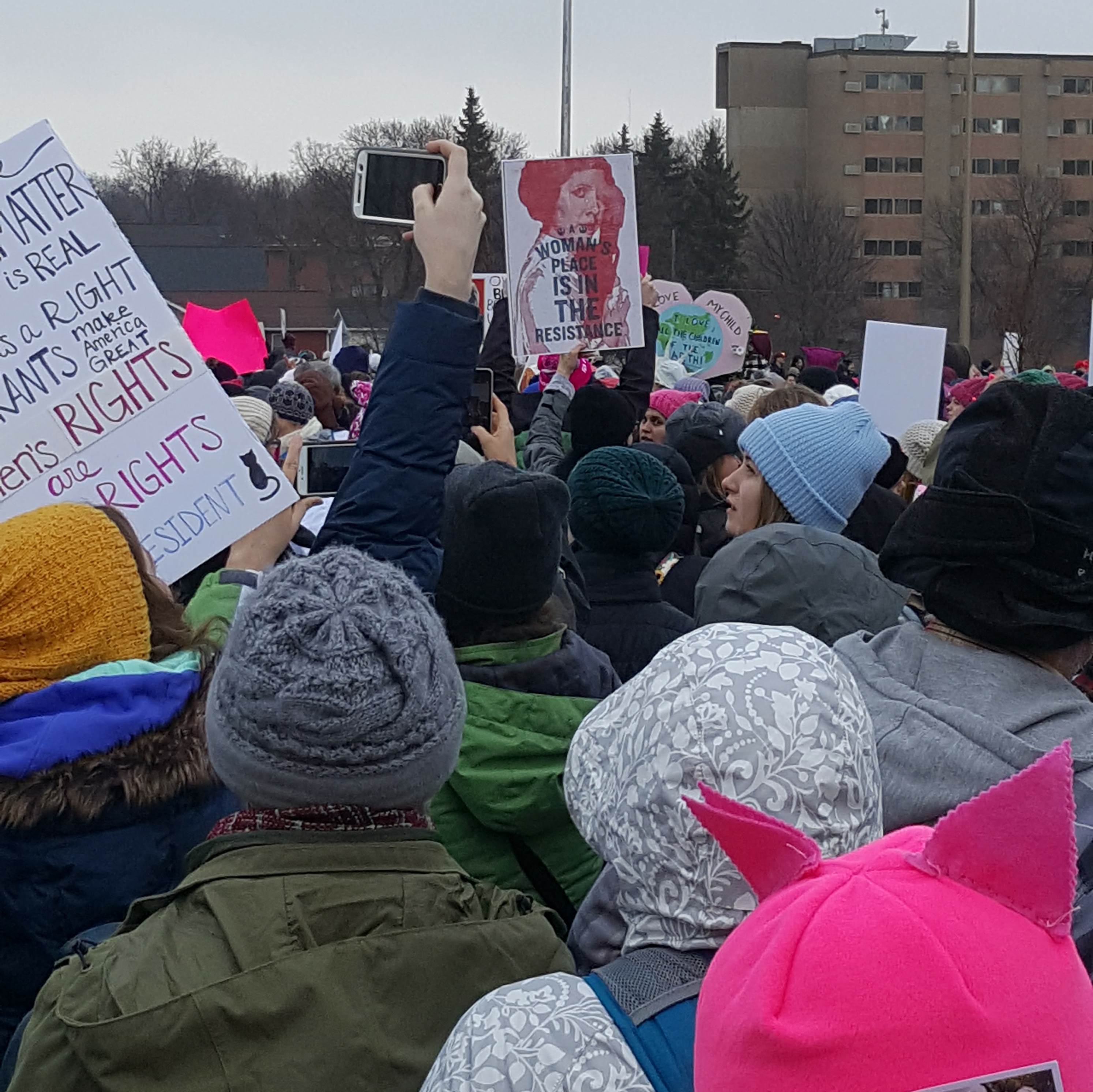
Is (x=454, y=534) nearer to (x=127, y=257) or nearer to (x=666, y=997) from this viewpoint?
(x=127, y=257)

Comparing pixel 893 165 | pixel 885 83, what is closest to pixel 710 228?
pixel 893 165

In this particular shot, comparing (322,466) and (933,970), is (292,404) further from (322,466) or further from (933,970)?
(933,970)

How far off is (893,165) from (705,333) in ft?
222

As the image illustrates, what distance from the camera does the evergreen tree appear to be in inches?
2603

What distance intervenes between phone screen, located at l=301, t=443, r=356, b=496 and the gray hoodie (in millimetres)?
2326

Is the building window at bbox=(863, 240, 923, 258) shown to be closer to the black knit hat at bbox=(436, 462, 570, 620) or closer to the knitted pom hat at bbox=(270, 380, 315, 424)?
the knitted pom hat at bbox=(270, 380, 315, 424)

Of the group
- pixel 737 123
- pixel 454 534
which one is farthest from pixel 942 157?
pixel 454 534

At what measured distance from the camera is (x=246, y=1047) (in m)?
1.70

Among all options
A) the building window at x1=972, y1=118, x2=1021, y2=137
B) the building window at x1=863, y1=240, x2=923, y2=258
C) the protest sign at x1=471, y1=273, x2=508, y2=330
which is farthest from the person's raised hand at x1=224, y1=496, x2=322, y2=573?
the building window at x1=972, y1=118, x2=1021, y2=137

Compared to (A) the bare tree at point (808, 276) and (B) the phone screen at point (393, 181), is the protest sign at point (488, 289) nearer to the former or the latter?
(B) the phone screen at point (393, 181)

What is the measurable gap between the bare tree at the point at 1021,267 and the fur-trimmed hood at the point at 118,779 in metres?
14.3

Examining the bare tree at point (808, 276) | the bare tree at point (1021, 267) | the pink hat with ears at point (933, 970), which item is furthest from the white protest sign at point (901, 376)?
the bare tree at point (808, 276)

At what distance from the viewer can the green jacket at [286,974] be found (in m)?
1.68

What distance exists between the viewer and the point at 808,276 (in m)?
49.2
